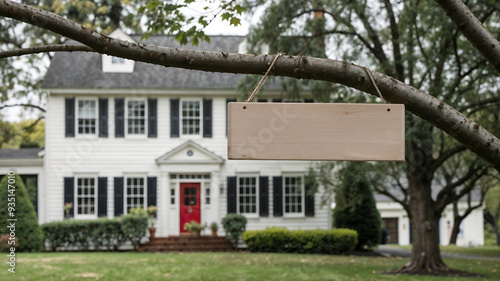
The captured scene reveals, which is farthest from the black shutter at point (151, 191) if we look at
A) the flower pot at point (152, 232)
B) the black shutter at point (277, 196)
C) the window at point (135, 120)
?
the black shutter at point (277, 196)

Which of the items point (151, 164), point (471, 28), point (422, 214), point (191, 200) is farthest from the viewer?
point (191, 200)

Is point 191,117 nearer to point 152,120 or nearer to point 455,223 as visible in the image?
point 152,120

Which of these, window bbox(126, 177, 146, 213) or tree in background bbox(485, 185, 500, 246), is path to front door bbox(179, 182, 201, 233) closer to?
window bbox(126, 177, 146, 213)

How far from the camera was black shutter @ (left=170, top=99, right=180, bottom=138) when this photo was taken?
21.8m

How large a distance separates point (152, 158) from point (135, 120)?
148 cm

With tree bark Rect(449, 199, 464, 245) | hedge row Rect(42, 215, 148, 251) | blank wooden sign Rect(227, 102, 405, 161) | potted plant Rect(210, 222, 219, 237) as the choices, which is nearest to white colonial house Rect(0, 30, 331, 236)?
potted plant Rect(210, 222, 219, 237)

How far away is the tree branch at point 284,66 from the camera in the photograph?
2.92 m

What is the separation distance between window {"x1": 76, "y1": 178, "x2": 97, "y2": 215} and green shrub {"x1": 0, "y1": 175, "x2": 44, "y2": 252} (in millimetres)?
2316

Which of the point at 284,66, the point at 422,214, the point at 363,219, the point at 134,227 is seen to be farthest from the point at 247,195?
the point at 284,66

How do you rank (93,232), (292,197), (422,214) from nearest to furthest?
1. (422,214)
2. (93,232)
3. (292,197)

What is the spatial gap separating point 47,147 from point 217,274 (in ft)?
36.3

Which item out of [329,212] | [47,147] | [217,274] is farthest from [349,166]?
[47,147]

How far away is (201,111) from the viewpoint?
2203cm

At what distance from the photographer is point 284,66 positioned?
128 inches
